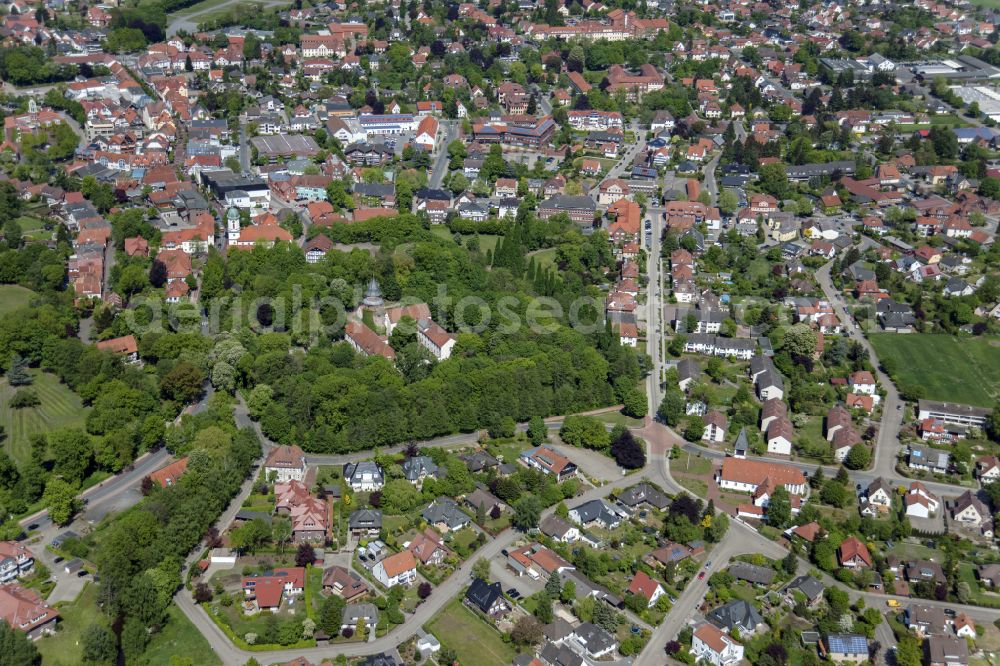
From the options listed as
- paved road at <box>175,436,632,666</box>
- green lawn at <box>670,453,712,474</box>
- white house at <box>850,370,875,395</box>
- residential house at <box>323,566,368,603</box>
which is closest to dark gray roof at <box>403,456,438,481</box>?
paved road at <box>175,436,632,666</box>

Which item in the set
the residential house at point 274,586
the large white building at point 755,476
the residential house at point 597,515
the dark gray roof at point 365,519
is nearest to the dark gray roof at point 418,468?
the dark gray roof at point 365,519

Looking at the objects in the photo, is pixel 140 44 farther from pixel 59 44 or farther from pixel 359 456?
pixel 359 456

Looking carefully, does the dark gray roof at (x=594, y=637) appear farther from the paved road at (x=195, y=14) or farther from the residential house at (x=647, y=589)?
the paved road at (x=195, y=14)

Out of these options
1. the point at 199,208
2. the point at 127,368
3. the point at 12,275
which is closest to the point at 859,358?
the point at 127,368

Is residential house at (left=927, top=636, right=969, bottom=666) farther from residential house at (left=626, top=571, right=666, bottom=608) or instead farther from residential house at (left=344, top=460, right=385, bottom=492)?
residential house at (left=344, top=460, right=385, bottom=492)

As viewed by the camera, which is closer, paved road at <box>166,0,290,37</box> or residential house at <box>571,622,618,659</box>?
residential house at <box>571,622,618,659</box>
